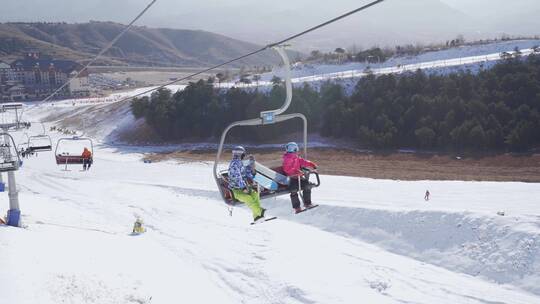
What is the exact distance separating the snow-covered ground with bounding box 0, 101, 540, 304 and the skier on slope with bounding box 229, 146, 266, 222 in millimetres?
5864

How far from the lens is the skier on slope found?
988cm

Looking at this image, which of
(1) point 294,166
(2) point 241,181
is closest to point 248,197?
(2) point 241,181

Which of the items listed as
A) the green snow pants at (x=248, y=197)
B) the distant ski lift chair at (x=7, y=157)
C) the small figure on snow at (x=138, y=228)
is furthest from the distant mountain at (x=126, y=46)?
the green snow pants at (x=248, y=197)

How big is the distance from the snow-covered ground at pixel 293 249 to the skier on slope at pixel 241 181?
586cm

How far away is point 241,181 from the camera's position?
986cm

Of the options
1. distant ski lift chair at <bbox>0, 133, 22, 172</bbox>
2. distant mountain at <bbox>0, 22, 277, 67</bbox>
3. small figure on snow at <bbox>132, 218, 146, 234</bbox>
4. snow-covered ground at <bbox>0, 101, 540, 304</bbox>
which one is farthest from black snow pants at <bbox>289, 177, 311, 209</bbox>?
distant mountain at <bbox>0, 22, 277, 67</bbox>

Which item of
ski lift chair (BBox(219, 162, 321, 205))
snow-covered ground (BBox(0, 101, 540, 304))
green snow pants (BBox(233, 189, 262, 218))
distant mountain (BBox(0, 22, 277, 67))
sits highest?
distant mountain (BBox(0, 22, 277, 67))

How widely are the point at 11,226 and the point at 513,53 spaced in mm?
42150

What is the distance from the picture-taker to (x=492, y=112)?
39.3 meters

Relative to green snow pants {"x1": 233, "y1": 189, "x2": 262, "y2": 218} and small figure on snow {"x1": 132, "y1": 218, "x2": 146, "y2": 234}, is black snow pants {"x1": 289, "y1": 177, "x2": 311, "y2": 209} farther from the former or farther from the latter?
small figure on snow {"x1": 132, "y1": 218, "x2": 146, "y2": 234}

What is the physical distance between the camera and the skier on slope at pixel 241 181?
988 centimetres

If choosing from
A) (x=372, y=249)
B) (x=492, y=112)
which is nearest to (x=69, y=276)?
(x=372, y=249)

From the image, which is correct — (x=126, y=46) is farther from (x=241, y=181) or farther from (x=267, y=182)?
(x=267, y=182)

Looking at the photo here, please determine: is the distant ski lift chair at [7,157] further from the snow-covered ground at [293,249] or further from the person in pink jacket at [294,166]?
the person in pink jacket at [294,166]
